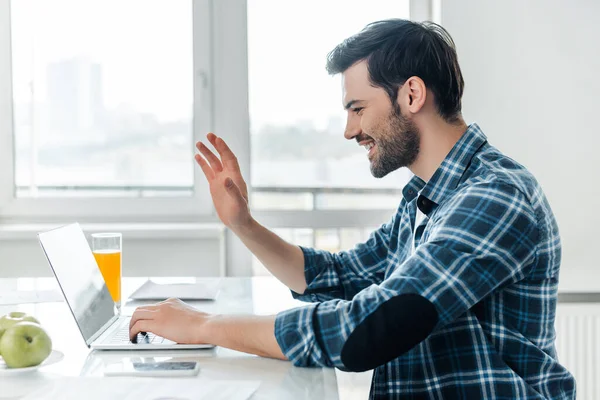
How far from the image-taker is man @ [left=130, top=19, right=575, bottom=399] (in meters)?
0.98

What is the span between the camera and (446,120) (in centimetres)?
131

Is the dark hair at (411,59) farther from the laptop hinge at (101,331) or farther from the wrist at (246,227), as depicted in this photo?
the laptop hinge at (101,331)

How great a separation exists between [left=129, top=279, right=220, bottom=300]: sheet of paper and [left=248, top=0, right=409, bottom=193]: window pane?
104cm

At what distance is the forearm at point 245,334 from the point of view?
1.05 meters

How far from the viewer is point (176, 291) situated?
1616 millimetres

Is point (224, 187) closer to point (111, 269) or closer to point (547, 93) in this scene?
point (111, 269)

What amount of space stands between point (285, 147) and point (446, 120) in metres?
1.43

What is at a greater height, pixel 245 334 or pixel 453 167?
pixel 453 167

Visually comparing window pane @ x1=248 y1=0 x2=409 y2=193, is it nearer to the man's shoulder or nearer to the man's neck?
the man's neck

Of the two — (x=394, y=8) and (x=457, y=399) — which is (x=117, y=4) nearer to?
(x=394, y=8)

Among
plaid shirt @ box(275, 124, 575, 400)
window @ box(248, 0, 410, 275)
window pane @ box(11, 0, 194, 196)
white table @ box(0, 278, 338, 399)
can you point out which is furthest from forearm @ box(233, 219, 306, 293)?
window pane @ box(11, 0, 194, 196)

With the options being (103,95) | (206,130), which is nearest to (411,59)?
(206,130)

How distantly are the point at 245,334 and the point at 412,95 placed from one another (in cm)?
56

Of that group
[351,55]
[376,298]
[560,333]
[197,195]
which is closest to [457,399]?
[376,298]
